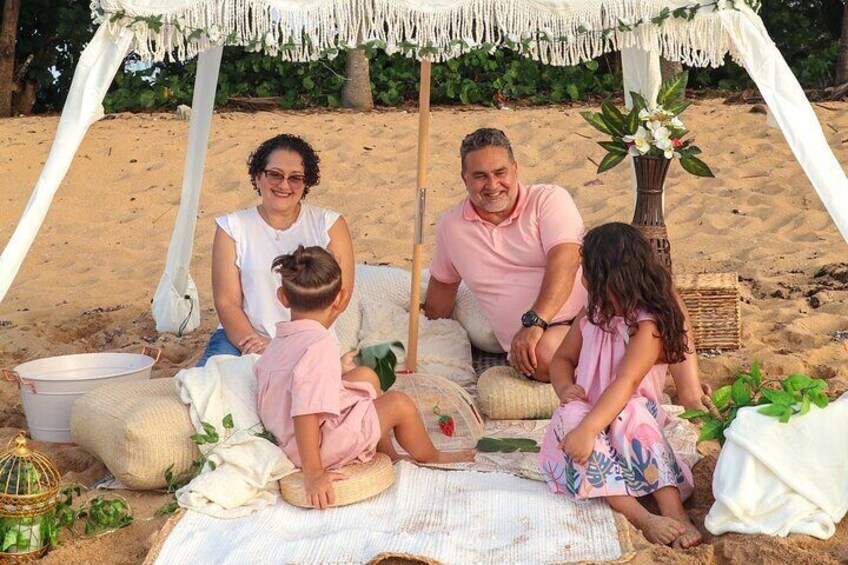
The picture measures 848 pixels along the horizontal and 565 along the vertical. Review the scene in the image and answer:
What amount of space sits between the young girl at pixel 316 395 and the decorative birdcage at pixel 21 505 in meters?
0.74

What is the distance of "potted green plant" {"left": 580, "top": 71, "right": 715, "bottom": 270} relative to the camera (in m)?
4.74

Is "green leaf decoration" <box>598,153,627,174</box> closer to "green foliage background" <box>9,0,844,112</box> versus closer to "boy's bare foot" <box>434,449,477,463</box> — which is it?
"boy's bare foot" <box>434,449,477,463</box>

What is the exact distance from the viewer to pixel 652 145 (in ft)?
15.6

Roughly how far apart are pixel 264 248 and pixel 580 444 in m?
1.82

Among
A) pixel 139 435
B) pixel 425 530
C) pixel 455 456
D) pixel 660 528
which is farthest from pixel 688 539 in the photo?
pixel 139 435

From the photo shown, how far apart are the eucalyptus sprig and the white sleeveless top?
1.86m

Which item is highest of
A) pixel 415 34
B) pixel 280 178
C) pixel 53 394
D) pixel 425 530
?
pixel 415 34

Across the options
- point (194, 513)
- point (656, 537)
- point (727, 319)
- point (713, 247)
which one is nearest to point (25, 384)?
point (194, 513)

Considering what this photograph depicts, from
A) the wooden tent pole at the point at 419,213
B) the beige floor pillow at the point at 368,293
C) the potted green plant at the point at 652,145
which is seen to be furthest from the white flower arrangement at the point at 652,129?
the beige floor pillow at the point at 368,293

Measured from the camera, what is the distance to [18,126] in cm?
954

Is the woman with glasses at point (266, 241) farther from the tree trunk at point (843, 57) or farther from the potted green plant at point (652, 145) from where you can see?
the tree trunk at point (843, 57)

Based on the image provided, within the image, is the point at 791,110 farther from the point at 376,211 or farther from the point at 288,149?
the point at 376,211

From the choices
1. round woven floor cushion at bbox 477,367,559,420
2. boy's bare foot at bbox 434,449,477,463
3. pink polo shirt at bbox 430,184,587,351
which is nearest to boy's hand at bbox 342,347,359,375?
boy's bare foot at bbox 434,449,477,463

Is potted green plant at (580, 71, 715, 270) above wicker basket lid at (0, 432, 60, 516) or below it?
above
